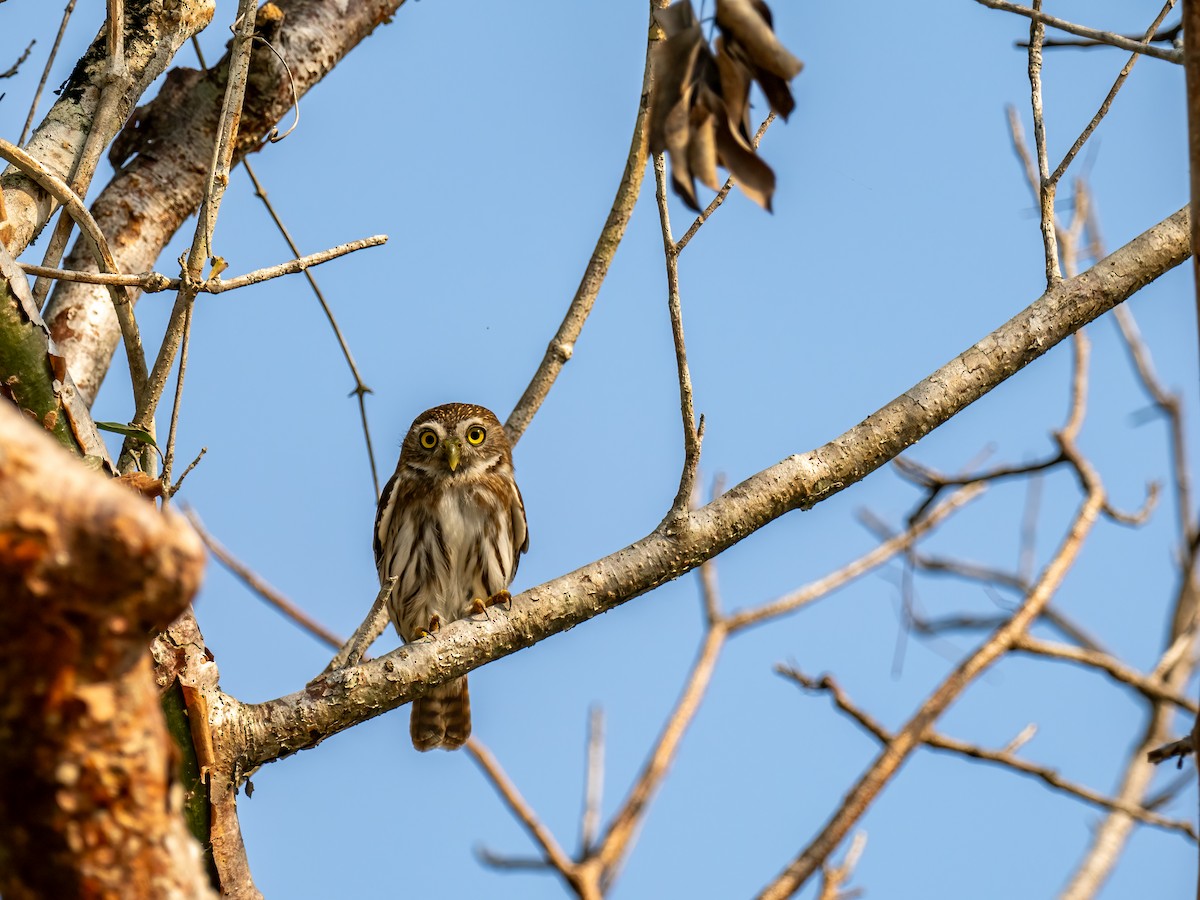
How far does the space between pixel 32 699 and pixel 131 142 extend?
4.92m

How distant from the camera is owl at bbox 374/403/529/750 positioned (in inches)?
276

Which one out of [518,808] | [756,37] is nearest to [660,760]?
[518,808]

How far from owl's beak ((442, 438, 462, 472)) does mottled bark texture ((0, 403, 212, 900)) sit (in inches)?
216

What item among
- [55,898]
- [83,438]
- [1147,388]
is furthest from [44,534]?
[1147,388]

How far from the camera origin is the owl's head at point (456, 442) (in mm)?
7387

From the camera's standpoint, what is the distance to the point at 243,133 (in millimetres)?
6055

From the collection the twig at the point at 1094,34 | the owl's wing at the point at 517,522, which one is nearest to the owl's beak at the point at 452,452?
the owl's wing at the point at 517,522

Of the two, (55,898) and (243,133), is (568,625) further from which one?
(243,133)

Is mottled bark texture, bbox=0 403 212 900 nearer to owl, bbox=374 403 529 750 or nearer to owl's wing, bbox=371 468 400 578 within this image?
owl, bbox=374 403 529 750

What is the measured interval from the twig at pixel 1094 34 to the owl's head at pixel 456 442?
14.0 feet

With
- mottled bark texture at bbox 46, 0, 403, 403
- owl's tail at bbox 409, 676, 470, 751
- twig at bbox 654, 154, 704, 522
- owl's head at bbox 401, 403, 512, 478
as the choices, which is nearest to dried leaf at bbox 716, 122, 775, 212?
twig at bbox 654, 154, 704, 522

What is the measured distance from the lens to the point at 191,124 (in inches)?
235

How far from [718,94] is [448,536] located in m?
4.72

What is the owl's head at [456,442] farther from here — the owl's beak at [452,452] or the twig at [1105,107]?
the twig at [1105,107]
